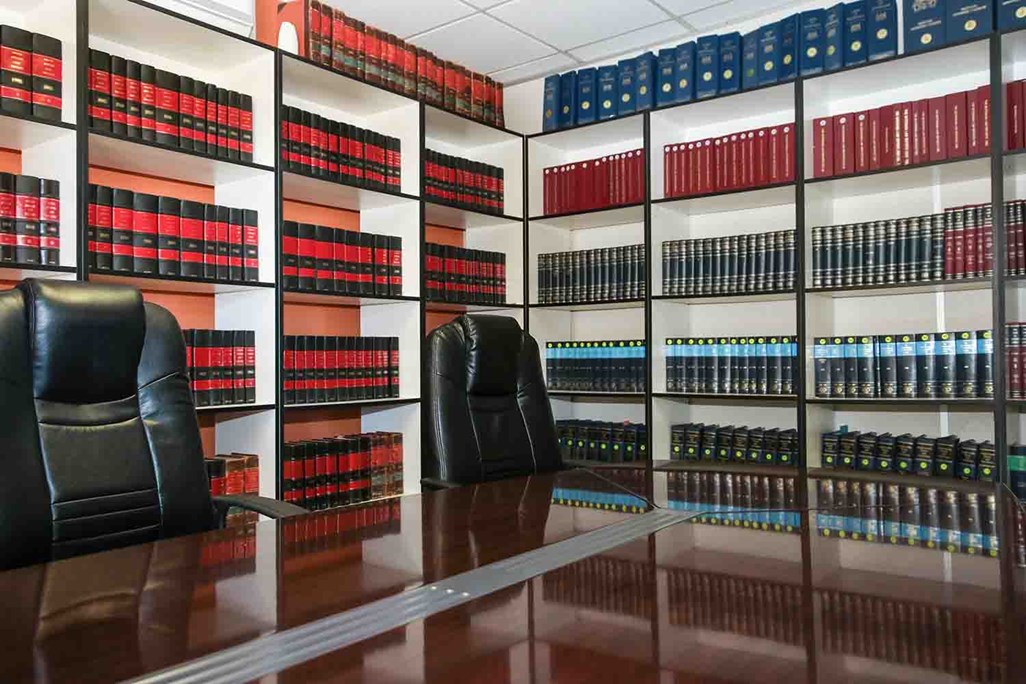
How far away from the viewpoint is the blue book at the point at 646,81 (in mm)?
3787

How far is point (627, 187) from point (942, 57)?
142 cm

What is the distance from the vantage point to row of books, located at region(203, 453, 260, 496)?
276cm

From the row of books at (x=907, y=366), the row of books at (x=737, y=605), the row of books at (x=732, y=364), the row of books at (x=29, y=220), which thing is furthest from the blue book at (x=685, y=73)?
the row of books at (x=737, y=605)

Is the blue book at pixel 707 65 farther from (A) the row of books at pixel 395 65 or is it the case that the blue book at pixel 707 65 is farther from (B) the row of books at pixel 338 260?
(B) the row of books at pixel 338 260

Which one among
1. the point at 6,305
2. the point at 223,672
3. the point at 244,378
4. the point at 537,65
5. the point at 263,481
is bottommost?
the point at 263,481

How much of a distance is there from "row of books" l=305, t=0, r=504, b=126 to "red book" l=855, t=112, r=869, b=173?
1.74 m

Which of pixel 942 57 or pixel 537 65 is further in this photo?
pixel 537 65

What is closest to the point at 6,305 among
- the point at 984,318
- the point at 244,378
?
the point at 244,378

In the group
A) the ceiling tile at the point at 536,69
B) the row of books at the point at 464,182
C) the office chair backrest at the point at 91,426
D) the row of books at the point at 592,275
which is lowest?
the office chair backrest at the point at 91,426

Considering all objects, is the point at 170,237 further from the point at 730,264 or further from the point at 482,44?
the point at 730,264

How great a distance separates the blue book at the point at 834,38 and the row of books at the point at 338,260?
1.99 metres

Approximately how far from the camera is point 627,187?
3857mm

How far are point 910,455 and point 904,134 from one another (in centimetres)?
128

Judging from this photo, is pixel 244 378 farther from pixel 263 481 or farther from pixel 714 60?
pixel 714 60
